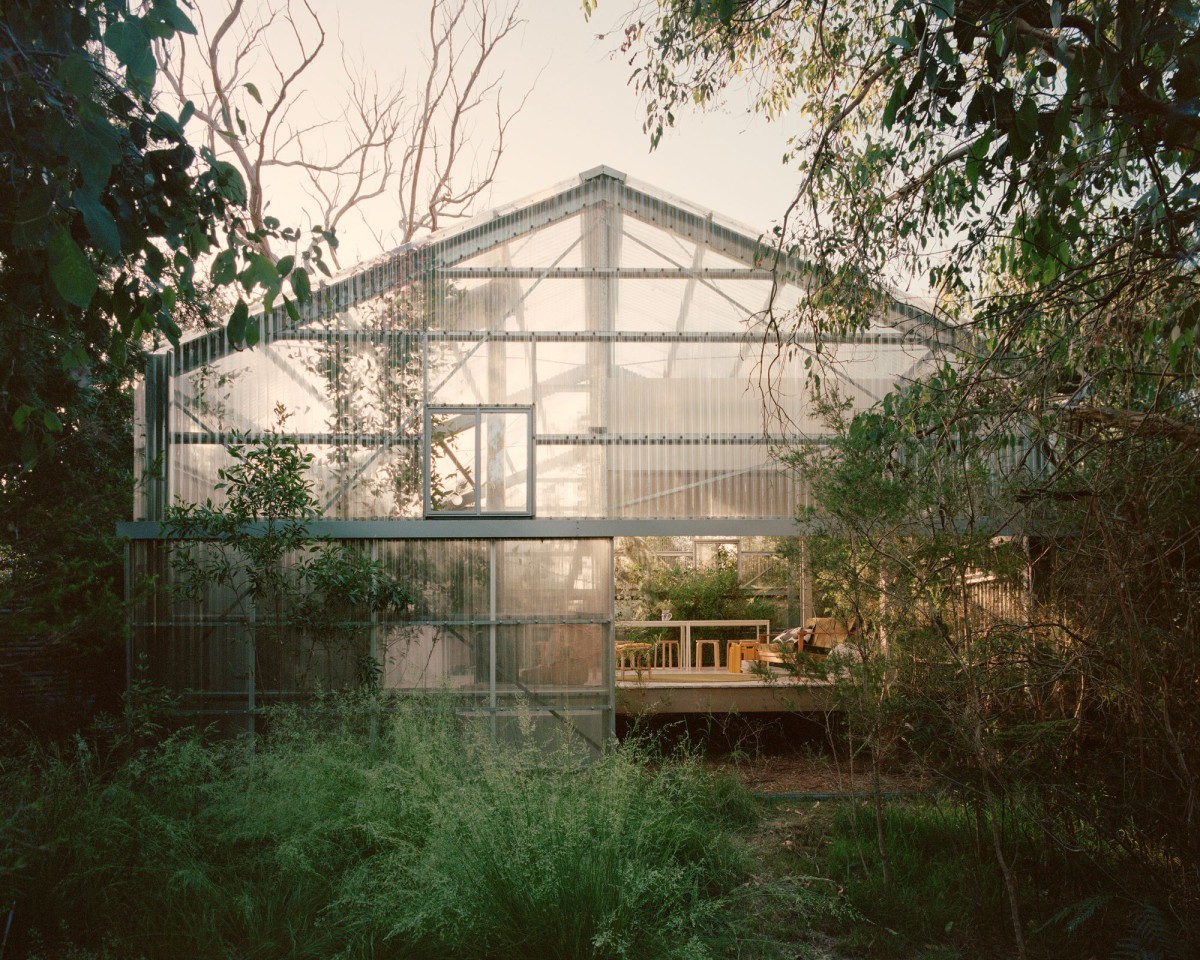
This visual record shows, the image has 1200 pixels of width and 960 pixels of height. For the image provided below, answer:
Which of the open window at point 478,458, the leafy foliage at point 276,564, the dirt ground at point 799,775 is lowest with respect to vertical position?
the dirt ground at point 799,775

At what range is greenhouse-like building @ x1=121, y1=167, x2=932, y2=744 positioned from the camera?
885cm

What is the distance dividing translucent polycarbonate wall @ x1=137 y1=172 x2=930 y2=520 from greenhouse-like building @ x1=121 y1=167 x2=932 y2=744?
18 millimetres

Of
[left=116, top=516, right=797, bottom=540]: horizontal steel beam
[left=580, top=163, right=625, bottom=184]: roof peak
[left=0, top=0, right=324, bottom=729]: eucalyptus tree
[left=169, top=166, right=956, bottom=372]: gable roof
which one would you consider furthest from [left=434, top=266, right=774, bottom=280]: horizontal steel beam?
[left=0, top=0, right=324, bottom=729]: eucalyptus tree

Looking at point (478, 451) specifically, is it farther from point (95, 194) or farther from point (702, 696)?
point (95, 194)

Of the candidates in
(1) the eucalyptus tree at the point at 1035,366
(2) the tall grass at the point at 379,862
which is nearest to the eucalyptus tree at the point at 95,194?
(2) the tall grass at the point at 379,862

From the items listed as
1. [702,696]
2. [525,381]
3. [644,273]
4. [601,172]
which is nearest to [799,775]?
[702,696]

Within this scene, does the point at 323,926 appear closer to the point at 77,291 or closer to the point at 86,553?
the point at 77,291

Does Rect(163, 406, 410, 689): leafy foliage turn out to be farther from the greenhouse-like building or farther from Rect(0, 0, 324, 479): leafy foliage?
Rect(0, 0, 324, 479): leafy foliage

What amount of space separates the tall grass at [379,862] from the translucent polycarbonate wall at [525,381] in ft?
10.9

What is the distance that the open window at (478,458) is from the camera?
8.92m

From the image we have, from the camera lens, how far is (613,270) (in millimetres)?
9203

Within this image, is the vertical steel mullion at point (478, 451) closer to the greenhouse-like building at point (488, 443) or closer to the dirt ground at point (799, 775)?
the greenhouse-like building at point (488, 443)

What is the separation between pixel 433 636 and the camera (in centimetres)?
893

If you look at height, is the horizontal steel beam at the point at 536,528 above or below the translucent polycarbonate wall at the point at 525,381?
below
